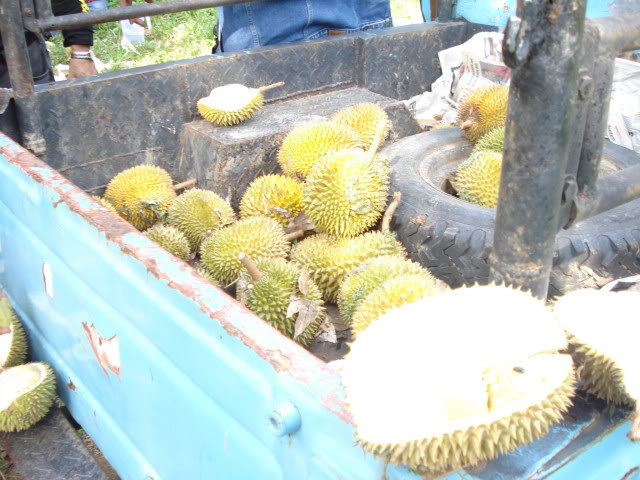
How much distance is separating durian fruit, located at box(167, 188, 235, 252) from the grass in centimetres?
447

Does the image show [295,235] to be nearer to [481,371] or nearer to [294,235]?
[294,235]

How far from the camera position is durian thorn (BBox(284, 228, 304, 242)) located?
73.4 inches

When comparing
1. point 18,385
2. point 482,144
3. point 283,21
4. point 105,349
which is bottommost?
point 18,385

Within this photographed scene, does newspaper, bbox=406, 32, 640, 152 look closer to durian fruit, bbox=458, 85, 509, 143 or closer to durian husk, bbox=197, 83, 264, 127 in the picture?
durian fruit, bbox=458, 85, 509, 143

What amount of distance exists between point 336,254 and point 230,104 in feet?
2.75

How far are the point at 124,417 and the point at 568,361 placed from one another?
1032mm

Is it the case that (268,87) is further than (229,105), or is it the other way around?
(268,87)

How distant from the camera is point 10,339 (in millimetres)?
1875

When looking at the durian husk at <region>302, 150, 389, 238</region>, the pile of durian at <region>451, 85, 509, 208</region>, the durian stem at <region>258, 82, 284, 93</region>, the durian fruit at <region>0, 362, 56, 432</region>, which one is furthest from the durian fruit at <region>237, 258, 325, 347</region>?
the durian stem at <region>258, 82, 284, 93</region>

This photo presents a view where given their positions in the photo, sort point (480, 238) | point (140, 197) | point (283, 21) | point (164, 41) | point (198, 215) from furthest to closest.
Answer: point (164, 41) < point (283, 21) < point (140, 197) < point (198, 215) < point (480, 238)

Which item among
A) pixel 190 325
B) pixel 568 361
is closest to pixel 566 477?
pixel 568 361

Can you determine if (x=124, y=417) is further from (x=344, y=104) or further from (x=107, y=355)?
(x=344, y=104)

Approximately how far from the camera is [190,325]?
1.11 metres

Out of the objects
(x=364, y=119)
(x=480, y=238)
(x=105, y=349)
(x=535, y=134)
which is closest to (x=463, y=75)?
(x=364, y=119)
